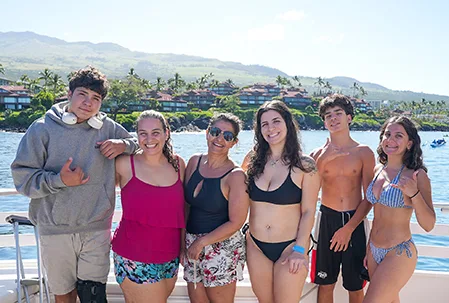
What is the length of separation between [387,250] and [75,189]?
1.97m

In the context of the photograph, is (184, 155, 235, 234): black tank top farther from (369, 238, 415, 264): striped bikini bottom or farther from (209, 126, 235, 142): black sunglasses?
(369, 238, 415, 264): striped bikini bottom

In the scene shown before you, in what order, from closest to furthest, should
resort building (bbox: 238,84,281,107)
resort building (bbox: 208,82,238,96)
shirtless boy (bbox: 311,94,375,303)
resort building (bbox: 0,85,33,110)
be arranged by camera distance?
A: shirtless boy (bbox: 311,94,375,303)
resort building (bbox: 0,85,33,110)
resort building (bbox: 238,84,281,107)
resort building (bbox: 208,82,238,96)

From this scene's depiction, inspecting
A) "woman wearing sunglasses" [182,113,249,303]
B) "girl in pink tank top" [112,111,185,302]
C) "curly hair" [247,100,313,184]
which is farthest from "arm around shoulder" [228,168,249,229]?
"girl in pink tank top" [112,111,185,302]

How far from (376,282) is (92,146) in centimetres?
195

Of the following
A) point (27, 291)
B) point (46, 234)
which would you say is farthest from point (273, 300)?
point (27, 291)

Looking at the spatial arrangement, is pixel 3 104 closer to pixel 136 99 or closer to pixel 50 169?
pixel 136 99

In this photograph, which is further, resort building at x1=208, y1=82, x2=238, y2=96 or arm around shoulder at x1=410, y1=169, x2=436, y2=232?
resort building at x1=208, y1=82, x2=238, y2=96

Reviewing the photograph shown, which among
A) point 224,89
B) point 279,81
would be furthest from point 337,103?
point 279,81

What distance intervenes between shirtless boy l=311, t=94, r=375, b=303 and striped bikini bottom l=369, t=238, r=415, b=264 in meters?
0.33

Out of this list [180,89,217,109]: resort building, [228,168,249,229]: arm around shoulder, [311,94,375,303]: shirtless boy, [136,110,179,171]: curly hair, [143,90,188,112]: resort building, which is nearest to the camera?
[228,168,249,229]: arm around shoulder

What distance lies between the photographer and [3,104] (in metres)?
67.0

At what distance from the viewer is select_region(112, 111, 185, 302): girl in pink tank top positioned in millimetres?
2584

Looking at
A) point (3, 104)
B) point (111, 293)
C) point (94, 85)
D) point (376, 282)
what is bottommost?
point (3, 104)

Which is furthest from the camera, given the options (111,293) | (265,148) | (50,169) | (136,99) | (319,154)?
(136,99)
